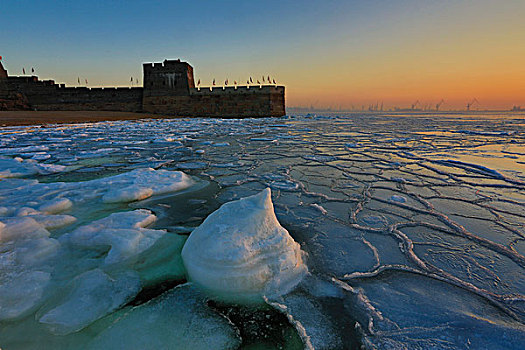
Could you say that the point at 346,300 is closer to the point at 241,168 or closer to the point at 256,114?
the point at 241,168

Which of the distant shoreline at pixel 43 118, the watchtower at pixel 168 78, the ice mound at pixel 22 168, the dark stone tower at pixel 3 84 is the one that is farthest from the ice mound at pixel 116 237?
the dark stone tower at pixel 3 84

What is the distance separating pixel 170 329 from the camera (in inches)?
33.3

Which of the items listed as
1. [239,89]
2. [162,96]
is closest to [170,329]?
[239,89]

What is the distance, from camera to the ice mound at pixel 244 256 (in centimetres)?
104

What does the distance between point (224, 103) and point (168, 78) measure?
15.4 ft

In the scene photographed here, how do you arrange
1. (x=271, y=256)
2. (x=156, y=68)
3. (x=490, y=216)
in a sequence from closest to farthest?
(x=271, y=256) < (x=490, y=216) < (x=156, y=68)

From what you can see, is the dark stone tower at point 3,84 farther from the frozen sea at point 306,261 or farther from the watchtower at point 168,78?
the frozen sea at point 306,261

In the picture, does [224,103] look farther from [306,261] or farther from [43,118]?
[306,261]

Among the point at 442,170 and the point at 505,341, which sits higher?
the point at 442,170

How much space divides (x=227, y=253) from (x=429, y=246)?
124 cm

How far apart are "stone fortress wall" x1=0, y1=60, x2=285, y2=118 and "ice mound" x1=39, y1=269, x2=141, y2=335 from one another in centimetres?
1818

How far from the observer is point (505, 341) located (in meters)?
0.82

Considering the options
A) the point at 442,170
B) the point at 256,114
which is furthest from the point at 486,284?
the point at 256,114

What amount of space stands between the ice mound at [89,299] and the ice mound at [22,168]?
8.81 feet
